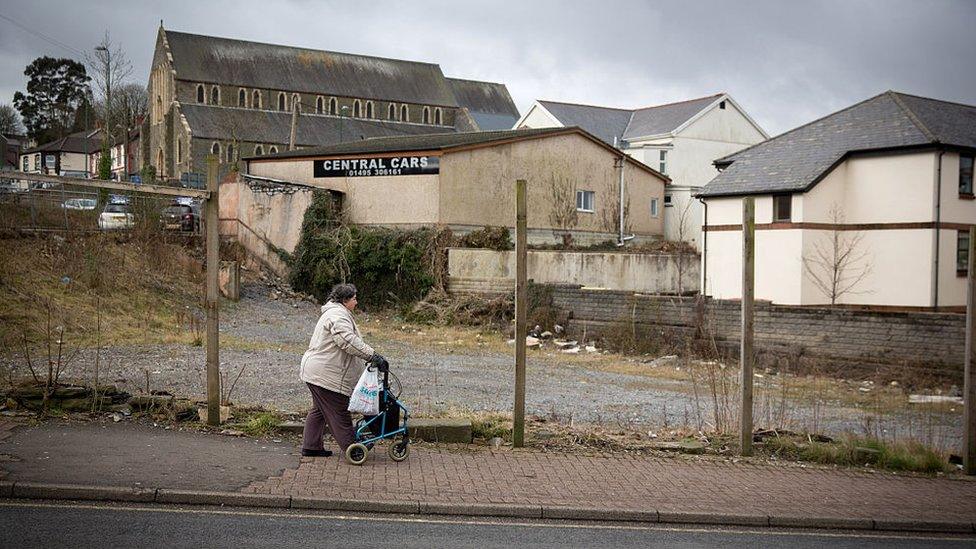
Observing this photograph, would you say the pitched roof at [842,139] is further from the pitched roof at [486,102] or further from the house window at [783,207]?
the pitched roof at [486,102]

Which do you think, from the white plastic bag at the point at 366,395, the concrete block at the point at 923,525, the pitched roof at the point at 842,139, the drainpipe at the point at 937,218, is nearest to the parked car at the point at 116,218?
the pitched roof at the point at 842,139

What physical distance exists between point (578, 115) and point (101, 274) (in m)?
41.4

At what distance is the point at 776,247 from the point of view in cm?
3322

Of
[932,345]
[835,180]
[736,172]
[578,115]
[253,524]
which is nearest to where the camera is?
[253,524]

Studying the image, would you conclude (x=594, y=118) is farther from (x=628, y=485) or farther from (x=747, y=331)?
(x=628, y=485)

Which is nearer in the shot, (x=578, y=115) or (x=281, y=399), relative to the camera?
(x=281, y=399)

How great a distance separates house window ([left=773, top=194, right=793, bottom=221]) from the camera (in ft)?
108

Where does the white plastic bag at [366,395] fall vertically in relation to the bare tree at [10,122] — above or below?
below

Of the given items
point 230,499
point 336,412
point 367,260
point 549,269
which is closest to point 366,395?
point 336,412

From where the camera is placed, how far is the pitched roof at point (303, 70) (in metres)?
78.4

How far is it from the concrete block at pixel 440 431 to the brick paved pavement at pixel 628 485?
30 centimetres

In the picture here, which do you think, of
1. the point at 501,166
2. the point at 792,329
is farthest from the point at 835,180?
the point at 501,166

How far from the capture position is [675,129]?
2228 inches

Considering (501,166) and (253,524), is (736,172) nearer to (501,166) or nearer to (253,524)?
(501,166)
